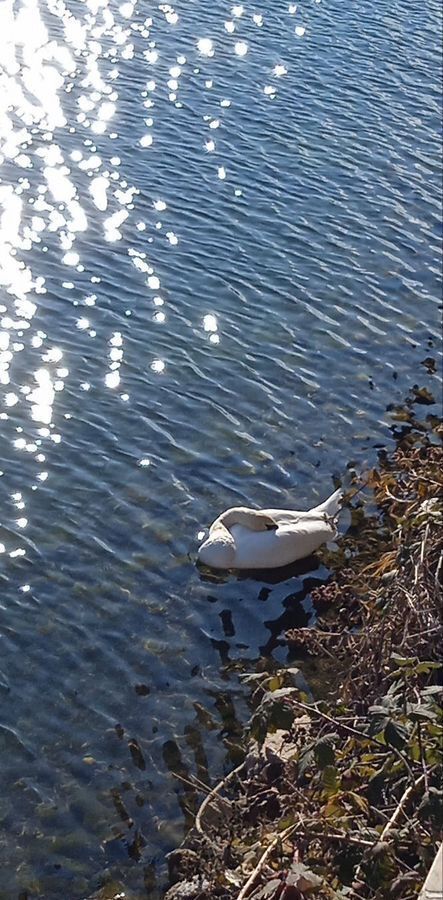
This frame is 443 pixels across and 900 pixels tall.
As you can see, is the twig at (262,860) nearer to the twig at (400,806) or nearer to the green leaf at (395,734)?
the twig at (400,806)

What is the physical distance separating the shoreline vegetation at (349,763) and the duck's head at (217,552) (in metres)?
0.88

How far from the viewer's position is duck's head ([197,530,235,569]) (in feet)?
36.9

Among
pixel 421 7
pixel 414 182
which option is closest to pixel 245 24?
pixel 421 7

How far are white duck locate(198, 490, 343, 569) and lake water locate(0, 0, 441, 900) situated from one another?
0.82 feet

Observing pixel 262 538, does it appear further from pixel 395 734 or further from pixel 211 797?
pixel 395 734

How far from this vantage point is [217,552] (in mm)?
11273

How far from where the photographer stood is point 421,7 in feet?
91.8

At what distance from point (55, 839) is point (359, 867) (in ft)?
8.72

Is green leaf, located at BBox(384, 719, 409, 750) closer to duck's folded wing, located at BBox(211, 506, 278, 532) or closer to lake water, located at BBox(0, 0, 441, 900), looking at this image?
lake water, located at BBox(0, 0, 441, 900)

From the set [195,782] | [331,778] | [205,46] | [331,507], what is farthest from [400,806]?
[205,46]

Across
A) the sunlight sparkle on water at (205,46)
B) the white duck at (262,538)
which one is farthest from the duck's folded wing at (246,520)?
the sunlight sparkle on water at (205,46)

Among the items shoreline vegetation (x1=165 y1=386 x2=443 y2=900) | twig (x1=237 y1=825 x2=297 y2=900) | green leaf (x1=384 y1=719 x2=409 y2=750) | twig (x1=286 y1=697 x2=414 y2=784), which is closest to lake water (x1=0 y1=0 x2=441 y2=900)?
shoreline vegetation (x1=165 y1=386 x2=443 y2=900)

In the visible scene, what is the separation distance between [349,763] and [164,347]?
7.49m

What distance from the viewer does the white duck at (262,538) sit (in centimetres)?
1132
